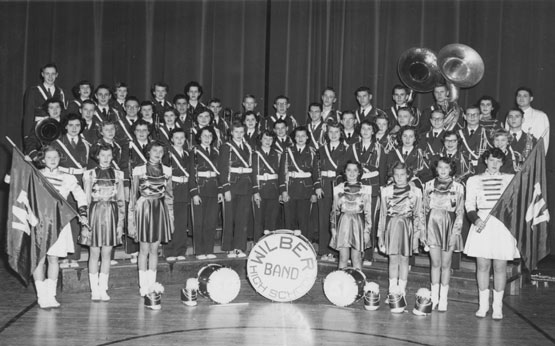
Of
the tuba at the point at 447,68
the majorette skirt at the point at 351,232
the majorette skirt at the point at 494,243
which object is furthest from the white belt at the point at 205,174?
the tuba at the point at 447,68

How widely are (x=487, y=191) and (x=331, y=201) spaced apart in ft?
6.82

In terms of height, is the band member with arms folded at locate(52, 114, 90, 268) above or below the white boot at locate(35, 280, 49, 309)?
above

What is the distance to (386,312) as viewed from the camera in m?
7.28

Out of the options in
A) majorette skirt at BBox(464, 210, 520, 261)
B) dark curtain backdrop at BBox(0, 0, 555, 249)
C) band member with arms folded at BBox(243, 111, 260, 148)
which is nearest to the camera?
majorette skirt at BBox(464, 210, 520, 261)

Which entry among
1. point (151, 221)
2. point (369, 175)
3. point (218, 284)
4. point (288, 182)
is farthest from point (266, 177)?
point (218, 284)

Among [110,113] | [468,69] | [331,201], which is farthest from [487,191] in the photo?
[110,113]

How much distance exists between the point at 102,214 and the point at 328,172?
2684 mm

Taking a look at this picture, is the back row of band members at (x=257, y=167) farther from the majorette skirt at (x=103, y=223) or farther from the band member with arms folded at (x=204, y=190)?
the majorette skirt at (x=103, y=223)

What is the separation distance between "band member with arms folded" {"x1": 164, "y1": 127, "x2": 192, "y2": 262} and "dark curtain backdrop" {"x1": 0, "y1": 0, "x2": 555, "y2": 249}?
Result: 2666 millimetres

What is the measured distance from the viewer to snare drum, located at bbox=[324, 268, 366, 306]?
24.1ft

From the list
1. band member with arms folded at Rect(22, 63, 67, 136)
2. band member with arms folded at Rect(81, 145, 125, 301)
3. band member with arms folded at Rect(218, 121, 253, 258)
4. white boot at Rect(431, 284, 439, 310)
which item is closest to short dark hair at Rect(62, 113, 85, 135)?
band member with arms folded at Rect(81, 145, 125, 301)

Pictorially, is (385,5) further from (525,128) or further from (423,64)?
(525,128)

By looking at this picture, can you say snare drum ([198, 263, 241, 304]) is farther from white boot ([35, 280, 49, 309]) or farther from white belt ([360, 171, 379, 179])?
white belt ([360, 171, 379, 179])

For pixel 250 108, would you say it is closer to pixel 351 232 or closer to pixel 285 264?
pixel 351 232
